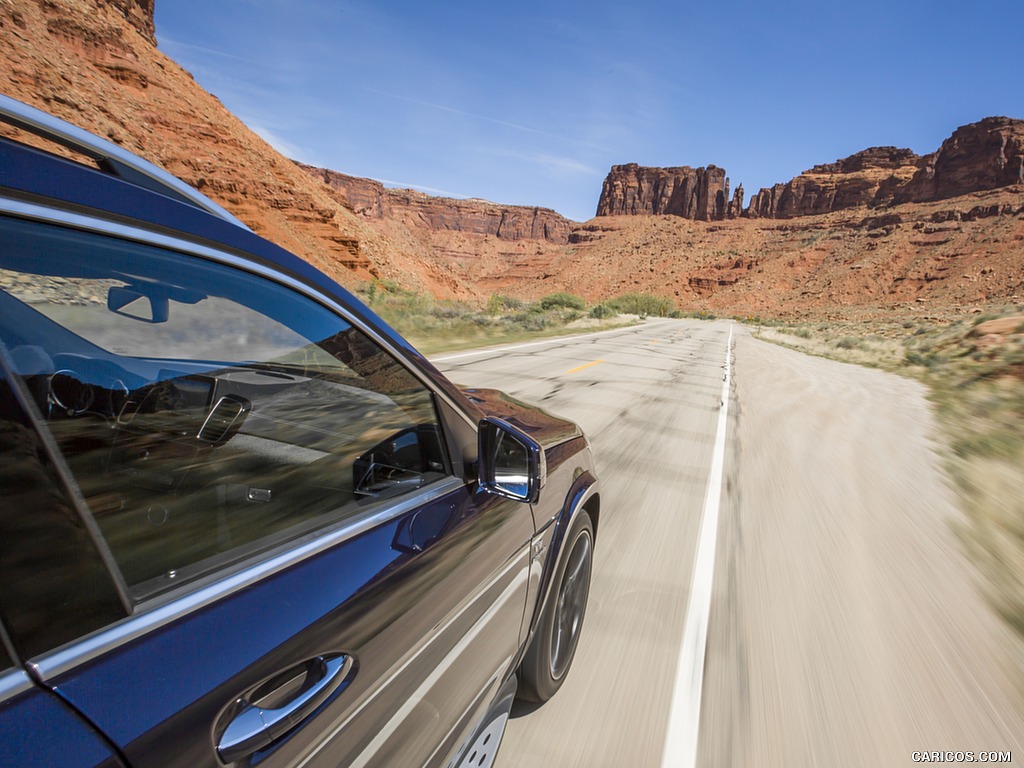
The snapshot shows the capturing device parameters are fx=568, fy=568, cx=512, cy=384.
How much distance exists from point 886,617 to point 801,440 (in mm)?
4759

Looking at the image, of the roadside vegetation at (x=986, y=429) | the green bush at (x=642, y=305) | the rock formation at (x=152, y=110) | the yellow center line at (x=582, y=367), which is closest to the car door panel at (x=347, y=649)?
the roadside vegetation at (x=986, y=429)

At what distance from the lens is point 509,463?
71.0 inches

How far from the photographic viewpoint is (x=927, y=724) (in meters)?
2.37

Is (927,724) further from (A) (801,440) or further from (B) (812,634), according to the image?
(A) (801,440)

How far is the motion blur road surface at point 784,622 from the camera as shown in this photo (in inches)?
88.1

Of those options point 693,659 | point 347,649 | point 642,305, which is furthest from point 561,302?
point 347,649

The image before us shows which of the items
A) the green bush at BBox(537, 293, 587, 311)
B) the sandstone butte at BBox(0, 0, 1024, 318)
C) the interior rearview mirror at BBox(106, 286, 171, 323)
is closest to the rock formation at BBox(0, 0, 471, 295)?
the sandstone butte at BBox(0, 0, 1024, 318)

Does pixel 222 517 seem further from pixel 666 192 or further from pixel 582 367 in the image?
pixel 666 192

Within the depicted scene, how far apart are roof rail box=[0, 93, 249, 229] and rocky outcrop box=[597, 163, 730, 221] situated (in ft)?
472

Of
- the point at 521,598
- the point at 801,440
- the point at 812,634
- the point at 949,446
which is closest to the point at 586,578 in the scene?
the point at 521,598

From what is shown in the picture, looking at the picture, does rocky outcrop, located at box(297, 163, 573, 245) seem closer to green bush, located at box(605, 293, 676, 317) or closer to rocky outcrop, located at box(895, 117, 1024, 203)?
green bush, located at box(605, 293, 676, 317)

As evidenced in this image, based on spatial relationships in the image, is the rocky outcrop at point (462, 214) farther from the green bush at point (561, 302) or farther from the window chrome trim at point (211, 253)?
the window chrome trim at point (211, 253)

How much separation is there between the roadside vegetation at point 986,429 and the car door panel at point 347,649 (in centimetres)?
336

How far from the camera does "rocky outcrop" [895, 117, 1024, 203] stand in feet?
297
